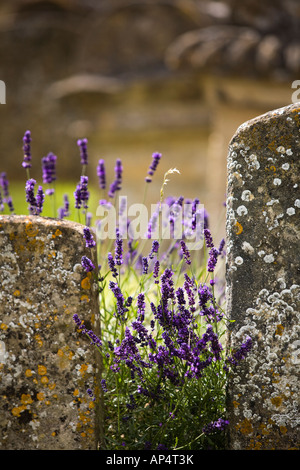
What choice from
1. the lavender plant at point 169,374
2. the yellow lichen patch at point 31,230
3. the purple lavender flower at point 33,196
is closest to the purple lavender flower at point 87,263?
the lavender plant at point 169,374

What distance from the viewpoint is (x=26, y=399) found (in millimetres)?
1785

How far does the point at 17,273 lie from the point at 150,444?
699mm

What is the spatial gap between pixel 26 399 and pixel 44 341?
19cm

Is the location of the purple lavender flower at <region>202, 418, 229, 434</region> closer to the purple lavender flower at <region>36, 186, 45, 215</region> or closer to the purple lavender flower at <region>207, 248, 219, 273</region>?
the purple lavender flower at <region>207, 248, 219, 273</region>

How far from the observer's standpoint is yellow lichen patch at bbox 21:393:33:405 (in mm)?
1784

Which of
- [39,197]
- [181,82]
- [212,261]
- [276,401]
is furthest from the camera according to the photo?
[181,82]

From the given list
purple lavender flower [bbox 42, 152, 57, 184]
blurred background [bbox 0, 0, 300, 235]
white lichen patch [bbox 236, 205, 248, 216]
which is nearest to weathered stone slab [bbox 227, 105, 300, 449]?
white lichen patch [bbox 236, 205, 248, 216]

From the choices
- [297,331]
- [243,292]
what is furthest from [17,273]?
[297,331]

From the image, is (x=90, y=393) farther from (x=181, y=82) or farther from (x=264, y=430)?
(x=181, y=82)

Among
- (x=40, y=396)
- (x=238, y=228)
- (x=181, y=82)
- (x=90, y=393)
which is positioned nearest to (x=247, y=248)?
(x=238, y=228)
